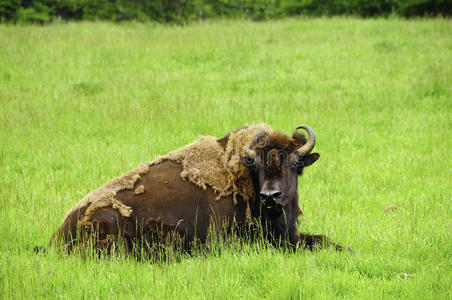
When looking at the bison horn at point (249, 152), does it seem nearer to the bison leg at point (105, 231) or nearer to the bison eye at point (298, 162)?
the bison eye at point (298, 162)

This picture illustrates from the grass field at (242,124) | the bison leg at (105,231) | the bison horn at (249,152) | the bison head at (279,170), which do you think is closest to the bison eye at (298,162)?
the bison head at (279,170)

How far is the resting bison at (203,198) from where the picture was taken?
16.8 feet

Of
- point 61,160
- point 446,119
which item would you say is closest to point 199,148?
point 61,160

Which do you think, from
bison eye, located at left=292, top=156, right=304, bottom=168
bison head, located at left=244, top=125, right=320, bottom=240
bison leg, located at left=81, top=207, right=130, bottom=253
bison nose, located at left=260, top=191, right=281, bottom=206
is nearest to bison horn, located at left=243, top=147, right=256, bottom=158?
bison head, located at left=244, top=125, right=320, bottom=240

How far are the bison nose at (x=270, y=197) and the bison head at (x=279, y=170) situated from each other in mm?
77

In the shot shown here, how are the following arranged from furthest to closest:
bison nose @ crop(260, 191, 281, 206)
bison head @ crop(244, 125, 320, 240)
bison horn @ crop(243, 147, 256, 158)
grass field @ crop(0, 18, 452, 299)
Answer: bison horn @ crop(243, 147, 256, 158) → bison head @ crop(244, 125, 320, 240) → bison nose @ crop(260, 191, 281, 206) → grass field @ crop(0, 18, 452, 299)

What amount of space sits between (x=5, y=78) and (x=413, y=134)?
10.5 m

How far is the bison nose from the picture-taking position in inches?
195

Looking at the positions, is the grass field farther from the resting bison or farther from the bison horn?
the bison horn

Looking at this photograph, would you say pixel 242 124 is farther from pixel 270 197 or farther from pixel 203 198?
pixel 270 197

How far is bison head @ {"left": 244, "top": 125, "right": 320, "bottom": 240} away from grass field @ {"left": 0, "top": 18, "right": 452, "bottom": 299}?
1.60 ft

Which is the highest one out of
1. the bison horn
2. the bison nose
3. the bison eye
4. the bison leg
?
the bison horn

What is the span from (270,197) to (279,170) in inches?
16.5

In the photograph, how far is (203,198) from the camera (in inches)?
219
